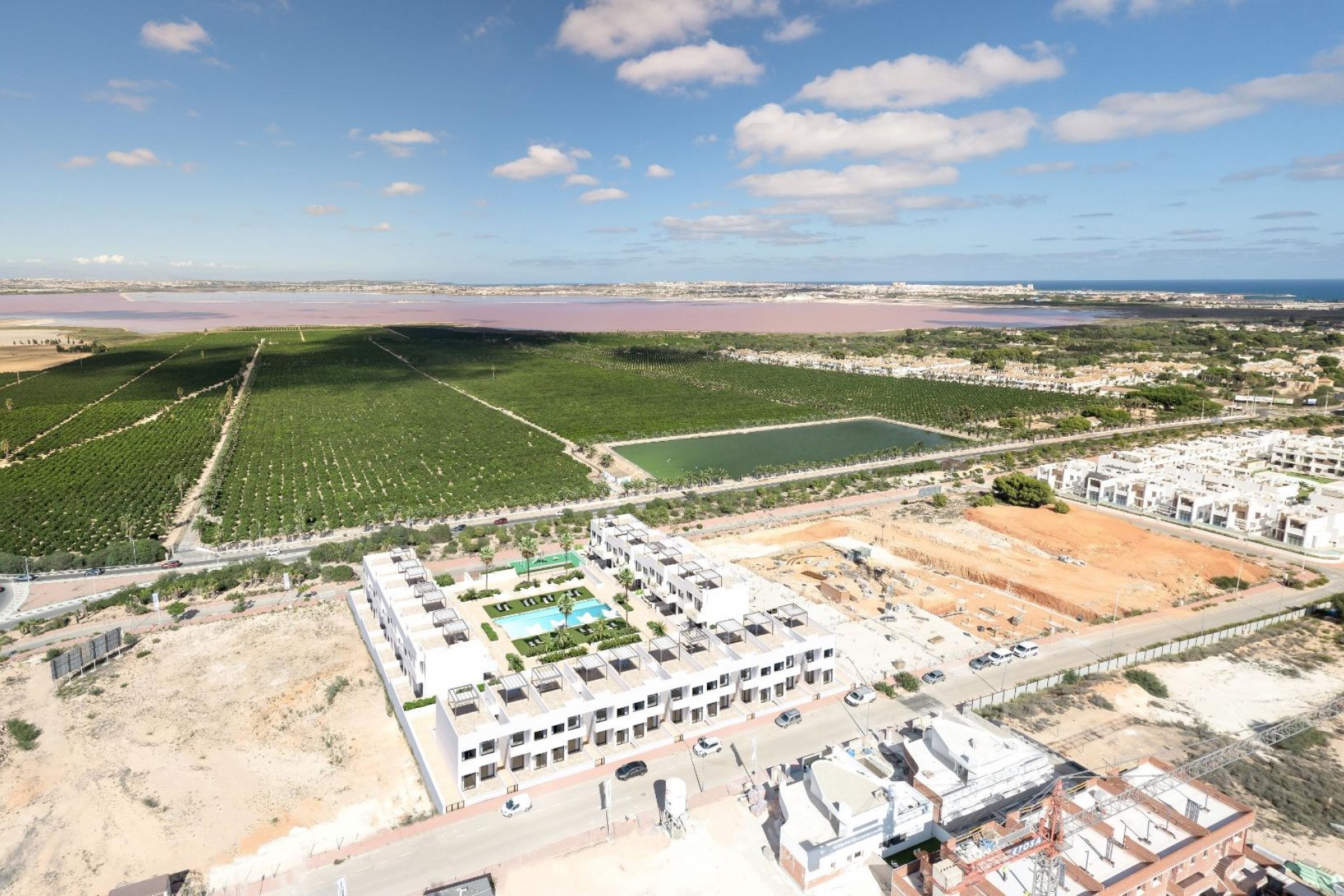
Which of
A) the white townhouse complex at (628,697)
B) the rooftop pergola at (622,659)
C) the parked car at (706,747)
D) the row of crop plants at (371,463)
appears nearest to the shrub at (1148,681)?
the white townhouse complex at (628,697)

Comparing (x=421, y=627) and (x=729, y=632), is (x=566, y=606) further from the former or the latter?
(x=729, y=632)

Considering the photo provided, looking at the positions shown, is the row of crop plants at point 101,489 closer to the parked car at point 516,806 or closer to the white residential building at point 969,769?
the parked car at point 516,806

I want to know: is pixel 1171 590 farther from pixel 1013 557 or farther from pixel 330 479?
pixel 330 479

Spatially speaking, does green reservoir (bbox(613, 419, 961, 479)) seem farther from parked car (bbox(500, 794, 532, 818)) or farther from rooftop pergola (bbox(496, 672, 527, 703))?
parked car (bbox(500, 794, 532, 818))

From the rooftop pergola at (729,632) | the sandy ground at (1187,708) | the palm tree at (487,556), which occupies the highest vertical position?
the rooftop pergola at (729,632)

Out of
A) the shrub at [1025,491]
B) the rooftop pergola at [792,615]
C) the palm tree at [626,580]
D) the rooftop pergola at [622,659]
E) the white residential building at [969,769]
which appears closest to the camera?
the white residential building at [969,769]

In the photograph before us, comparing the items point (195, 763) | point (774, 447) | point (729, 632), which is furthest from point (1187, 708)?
point (774, 447)

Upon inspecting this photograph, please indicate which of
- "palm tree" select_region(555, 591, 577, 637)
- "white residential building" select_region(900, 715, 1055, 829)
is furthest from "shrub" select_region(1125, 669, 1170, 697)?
"palm tree" select_region(555, 591, 577, 637)
